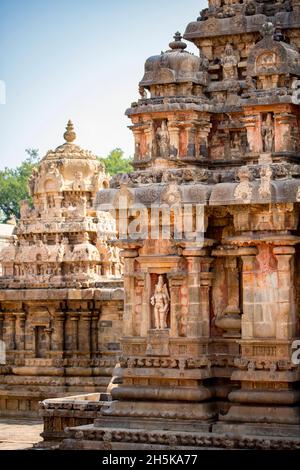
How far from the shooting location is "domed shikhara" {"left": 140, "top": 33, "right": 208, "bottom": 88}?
2856cm

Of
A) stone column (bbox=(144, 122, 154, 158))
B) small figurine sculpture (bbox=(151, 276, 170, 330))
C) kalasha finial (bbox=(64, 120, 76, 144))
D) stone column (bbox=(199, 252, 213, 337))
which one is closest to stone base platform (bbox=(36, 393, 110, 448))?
small figurine sculpture (bbox=(151, 276, 170, 330))

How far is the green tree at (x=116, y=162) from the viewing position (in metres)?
74.8

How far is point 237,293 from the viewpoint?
28156 mm

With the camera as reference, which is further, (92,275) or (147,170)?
(92,275)

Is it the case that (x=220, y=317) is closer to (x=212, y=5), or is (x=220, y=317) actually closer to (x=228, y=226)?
(x=228, y=226)

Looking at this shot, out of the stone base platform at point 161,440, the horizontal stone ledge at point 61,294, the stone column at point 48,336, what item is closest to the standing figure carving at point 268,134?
the stone base platform at point 161,440

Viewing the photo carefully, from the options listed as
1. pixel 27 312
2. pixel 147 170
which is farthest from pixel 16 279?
pixel 147 170

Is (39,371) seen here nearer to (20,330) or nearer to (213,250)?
(20,330)

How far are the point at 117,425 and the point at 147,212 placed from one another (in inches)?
141

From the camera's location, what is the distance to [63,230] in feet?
137

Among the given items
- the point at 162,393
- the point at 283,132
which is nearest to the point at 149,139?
the point at 283,132

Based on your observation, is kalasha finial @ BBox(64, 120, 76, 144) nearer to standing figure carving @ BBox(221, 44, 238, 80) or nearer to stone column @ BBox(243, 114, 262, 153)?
standing figure carving @ BBox(221, 44, 238, 80)

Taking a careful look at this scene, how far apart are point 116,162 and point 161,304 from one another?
158ft

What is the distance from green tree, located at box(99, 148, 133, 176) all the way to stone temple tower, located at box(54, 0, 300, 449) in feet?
148
